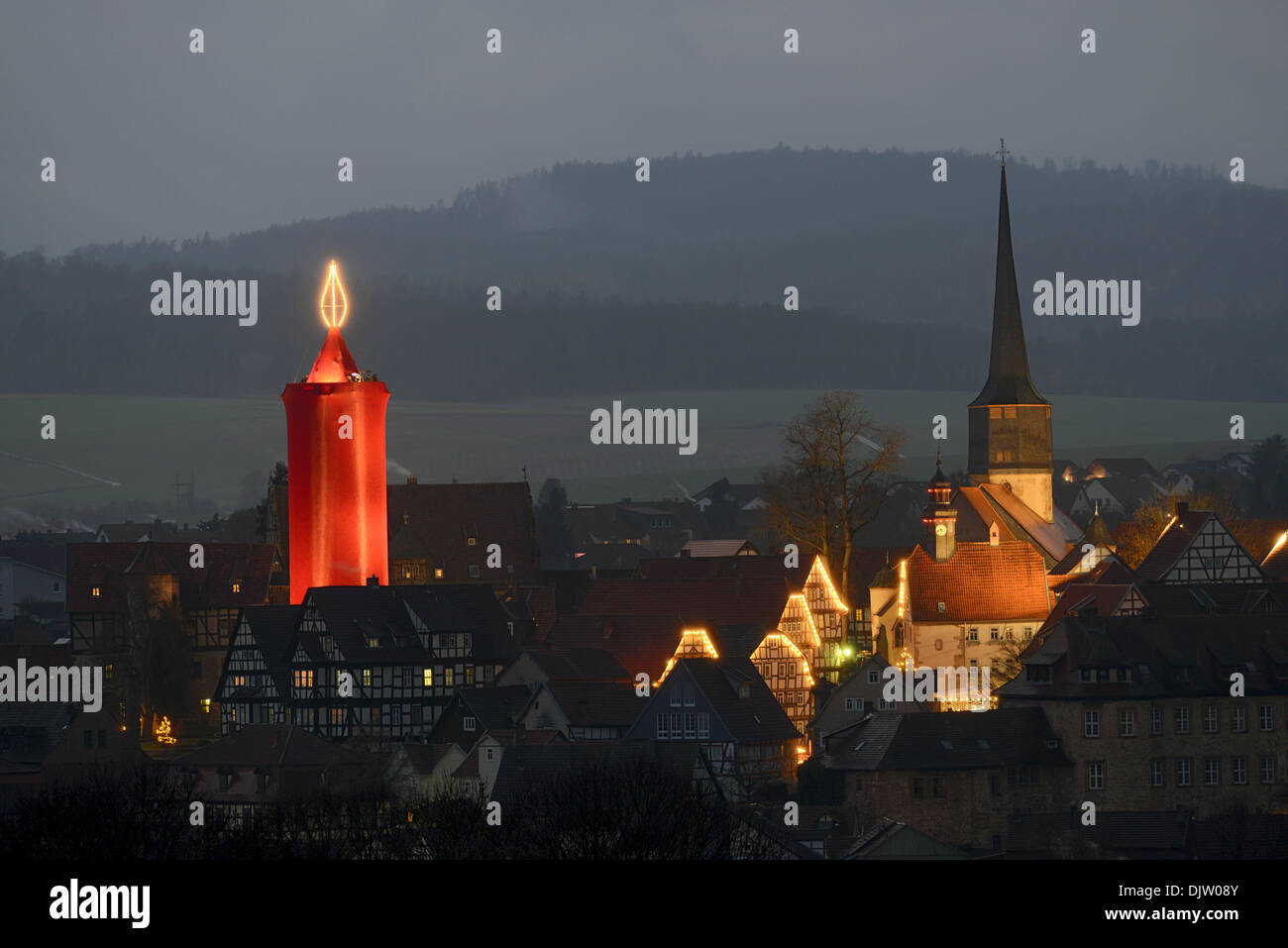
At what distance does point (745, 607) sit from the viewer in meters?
91.8

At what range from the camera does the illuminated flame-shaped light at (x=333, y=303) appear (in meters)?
101

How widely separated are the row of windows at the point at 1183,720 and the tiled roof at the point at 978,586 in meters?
21.4

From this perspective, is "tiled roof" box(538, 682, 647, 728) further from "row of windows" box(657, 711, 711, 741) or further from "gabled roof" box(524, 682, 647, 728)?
"row of windows" box(657, 711, 711, 741)

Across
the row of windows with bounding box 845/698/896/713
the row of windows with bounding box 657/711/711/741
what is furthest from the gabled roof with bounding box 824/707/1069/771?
the row of windows with bounding box 845/698/896/713

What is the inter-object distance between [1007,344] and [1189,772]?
6023cm

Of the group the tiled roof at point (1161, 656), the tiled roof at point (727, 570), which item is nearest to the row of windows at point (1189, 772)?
the tiled roof at point (1161, 656)

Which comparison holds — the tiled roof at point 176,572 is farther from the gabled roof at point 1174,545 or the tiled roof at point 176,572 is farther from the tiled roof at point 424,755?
the gabled roof at point 1174,545

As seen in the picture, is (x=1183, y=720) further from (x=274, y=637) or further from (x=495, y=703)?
(x=274, y=637)

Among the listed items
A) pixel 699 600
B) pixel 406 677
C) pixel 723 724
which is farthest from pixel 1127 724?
pixel 406 677

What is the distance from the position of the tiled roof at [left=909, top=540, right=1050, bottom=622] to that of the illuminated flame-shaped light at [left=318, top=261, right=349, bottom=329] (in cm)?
2413

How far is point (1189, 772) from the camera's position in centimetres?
7131

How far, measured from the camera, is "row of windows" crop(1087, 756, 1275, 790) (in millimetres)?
71000
